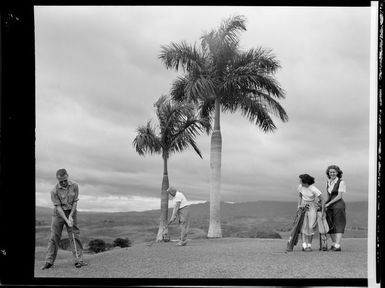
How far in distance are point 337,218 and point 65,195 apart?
5.82 metres

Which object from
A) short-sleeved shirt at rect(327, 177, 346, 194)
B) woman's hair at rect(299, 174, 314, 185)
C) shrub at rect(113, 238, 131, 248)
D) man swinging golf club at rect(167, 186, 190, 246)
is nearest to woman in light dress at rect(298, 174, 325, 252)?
woman's hair at rect(299, 174, 314, 185)

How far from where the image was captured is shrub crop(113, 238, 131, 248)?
14.6 m

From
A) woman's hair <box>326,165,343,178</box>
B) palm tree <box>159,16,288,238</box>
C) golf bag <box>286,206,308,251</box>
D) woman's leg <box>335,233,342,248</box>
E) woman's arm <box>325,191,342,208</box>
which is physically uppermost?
palm tree <box>159,16,288,238</box>

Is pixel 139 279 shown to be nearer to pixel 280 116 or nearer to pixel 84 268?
pixel 84 268

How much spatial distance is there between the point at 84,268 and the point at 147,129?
5658 millimetres

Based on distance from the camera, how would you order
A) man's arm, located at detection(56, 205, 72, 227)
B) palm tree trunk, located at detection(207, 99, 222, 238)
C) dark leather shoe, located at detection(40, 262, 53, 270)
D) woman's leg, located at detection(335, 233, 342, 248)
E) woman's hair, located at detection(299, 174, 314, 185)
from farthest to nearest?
palm tree trunk, located at detection(207, 99, 222, 238), woman's leg, located at detection(335, 233, 342, 248), woman's hair, located at detection(299, 174, 314, 185), dark leather shoe, located at detection(40, 262, 53, 270), man's arm, located at detection(56, 205, 72, 227)

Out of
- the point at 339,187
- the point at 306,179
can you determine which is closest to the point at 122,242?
the point at 306,179

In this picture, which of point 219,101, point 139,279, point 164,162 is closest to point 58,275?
point 139,279

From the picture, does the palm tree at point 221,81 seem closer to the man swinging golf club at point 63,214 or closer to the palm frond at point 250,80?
the palm frond at point 250,80

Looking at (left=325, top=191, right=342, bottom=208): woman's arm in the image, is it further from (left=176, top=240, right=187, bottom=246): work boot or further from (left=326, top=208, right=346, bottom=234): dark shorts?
(left=176, top=240, right=187, bottom=246): work boot

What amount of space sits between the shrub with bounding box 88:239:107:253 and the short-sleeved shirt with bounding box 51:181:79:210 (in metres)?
3.30

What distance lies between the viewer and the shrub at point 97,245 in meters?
14.1

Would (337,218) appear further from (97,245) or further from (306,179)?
(97,245)

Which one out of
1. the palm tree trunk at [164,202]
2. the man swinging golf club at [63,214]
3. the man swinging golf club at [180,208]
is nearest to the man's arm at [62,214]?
the man swinging golf club at [63,214]
